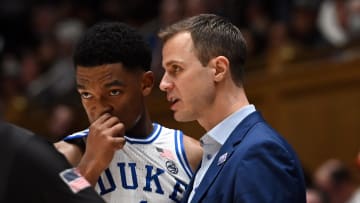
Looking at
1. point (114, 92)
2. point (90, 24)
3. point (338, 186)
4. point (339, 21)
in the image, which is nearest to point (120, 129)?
point (114, 92)

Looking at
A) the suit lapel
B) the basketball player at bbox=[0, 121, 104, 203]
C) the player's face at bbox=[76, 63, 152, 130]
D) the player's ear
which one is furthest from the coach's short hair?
the basketball player at bbox=[0, 121, 104, 203]

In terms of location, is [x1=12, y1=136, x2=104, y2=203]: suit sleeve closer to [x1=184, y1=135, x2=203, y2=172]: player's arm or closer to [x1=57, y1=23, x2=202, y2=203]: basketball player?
[x1=57, y1=23, x2=202, y2=203]: basketball player

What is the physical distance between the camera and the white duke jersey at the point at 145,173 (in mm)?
3393

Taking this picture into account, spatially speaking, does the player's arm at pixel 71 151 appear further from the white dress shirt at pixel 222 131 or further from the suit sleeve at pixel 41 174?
the suit sleeve at pixel 41 174

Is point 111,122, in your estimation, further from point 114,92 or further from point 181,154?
point 181,154

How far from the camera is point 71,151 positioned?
3361mm

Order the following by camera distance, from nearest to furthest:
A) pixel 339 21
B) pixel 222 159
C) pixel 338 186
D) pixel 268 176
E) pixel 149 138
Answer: pixel 268 176, pixel 222 159, pixel 149 138, pixel 338 186, pixel 339 21

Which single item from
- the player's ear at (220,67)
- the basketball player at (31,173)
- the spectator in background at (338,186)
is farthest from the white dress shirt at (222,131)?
the spectator in background at (338,186)

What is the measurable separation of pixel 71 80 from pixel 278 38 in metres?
2.33

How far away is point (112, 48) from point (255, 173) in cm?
71

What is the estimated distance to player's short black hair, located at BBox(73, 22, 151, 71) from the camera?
3.34 meters

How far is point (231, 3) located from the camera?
342 inches

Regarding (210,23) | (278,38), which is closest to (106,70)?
(210,23)

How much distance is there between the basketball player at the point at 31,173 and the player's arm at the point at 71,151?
919 millimetres
